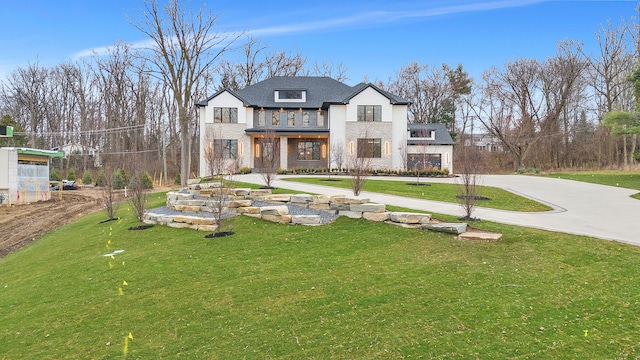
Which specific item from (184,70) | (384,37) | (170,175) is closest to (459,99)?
(384,37)

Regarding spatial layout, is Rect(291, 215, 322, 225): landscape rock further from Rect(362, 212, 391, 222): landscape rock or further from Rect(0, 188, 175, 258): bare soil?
Rect(0, 188, 175, 258): bare soil

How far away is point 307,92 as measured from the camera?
93.6 feet

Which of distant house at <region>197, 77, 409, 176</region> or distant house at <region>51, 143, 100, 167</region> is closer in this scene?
distant house at <region>197, 77, 409, 176</region>

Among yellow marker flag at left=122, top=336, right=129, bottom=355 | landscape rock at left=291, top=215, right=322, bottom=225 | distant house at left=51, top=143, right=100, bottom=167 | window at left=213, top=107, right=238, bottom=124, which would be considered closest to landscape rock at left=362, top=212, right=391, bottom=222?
landscape rock at left=291, top=215, right=322, bottom=225

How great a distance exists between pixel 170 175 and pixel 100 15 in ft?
55.7

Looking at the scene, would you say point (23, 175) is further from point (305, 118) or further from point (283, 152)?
point (305, 118)

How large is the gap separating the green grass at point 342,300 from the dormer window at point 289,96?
21.8 m

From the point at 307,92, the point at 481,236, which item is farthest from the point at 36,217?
the point at 307,92

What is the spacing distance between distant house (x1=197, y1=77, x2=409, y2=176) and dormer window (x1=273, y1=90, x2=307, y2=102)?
1.44 feet

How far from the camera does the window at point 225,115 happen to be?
25.7 metres

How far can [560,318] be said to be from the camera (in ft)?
11.6

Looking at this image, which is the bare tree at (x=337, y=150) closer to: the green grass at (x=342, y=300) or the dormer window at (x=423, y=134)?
the dormer window at (x=423, y=134)

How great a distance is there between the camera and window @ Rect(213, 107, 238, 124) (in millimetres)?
25719

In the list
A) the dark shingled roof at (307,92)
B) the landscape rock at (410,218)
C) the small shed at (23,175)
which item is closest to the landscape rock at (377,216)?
the landscape rock at (410,218)
